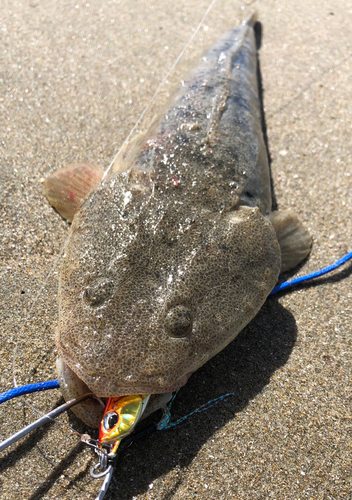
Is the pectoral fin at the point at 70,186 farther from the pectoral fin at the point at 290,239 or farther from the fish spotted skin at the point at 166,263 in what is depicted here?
the pectoral fin at the point at 290,239

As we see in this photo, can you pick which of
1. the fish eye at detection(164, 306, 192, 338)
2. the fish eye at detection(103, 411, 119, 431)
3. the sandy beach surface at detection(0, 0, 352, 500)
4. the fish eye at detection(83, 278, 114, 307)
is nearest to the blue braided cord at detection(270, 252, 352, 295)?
the sandy beach surface at detection(0, 0, 352, 500)

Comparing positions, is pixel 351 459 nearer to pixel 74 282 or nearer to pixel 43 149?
pixel 74 282

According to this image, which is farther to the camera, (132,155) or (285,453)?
(132,155)

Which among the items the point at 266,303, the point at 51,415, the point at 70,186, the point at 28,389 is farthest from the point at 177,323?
the point at 70,186

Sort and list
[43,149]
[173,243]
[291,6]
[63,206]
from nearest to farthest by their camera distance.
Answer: [173,243], [63,206], [43,149], [291,6]

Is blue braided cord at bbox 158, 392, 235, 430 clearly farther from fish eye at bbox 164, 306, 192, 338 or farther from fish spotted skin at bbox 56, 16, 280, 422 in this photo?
fish eye at bbox 164, 306, 192, 338

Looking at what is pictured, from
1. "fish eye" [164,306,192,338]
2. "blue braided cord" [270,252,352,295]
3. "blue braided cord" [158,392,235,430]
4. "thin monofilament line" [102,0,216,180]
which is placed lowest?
"blue braided cord" [270,252,352,295]

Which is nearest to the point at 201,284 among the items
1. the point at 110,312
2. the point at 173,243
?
the point at 173,243

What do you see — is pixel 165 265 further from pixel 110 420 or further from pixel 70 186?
pixel 70 186
